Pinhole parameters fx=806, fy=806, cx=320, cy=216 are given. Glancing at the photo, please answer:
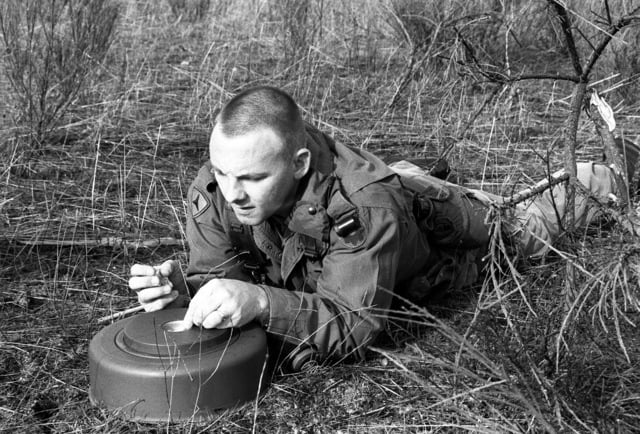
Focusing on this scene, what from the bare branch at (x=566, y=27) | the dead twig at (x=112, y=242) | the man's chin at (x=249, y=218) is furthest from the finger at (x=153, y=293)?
the bare branch at (x=566, y=27)

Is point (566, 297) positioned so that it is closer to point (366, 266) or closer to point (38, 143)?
point (366, 266)

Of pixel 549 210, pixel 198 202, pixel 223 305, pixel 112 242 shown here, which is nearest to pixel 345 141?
pixel 549 210

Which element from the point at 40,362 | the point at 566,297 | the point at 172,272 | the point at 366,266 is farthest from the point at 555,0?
the point at 40,362

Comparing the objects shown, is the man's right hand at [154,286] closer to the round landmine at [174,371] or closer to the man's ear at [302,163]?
the round landmine at [174,371]

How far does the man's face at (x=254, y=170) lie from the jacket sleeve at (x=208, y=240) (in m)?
0.33

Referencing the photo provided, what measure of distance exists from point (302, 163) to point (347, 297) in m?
0.50

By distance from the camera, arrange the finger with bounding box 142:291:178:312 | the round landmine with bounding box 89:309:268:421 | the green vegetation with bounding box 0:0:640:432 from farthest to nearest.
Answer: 1. the finger with bounding box 142:291:178:312
2. the round landmine with bounding box 89:309:268:421
3. the green vegetation with bounding box 0:0:640:432

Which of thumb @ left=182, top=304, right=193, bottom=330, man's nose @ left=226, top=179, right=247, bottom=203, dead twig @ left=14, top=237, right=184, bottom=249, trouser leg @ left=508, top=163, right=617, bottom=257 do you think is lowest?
dead twig @ left=14, top=237, right=184, bottom=249

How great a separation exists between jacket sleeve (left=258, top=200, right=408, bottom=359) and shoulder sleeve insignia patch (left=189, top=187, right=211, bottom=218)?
528 mm

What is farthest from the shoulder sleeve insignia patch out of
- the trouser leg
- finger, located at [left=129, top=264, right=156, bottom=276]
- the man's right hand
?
the trouser leg

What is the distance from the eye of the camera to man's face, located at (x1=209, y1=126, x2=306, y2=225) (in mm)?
2729

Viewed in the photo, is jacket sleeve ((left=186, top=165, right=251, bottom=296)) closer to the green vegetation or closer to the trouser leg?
the green vegetation

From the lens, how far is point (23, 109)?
4.81 metres

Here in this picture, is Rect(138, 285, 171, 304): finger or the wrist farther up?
the wrist
